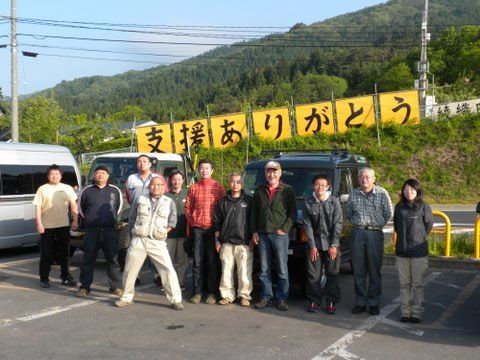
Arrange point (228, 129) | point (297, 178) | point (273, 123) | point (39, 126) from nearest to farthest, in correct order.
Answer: point (297, 178)
point (273, 123)
point (228, 129)
point (39, 126)

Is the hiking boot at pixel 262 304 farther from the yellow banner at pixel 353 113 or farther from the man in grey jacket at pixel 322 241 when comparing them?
the yellow banner at pixel 353 113

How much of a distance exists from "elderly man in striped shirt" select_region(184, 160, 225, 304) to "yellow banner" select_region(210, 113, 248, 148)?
19.8m

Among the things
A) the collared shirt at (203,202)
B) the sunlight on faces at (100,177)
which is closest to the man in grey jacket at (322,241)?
the collared shirt at (203,202)

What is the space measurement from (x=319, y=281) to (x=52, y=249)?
4096mm

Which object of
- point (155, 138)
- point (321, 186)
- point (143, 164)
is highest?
point (155, 138)

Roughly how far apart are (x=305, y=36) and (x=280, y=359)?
6870 inches

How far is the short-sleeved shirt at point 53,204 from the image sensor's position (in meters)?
8.43

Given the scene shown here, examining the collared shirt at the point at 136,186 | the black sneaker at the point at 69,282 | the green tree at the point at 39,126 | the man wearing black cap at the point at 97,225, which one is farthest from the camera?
the green tree at the point at 39,126

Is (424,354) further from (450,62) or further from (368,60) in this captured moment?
(368,60)

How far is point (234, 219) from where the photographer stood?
7219 millimetres

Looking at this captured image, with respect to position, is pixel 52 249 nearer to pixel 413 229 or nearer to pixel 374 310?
pixel 374 310

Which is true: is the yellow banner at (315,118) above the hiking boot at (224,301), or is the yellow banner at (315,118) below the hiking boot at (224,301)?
above

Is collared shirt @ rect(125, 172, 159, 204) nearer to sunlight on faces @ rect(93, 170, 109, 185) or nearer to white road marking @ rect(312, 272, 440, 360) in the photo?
sunlight on faces @ rect(93, 170, 109, 185)

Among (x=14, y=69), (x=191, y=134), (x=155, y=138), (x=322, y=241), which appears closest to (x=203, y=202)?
(x=322, y=241)
